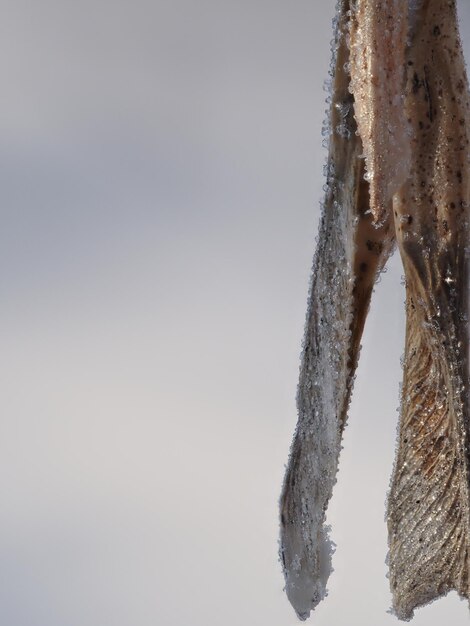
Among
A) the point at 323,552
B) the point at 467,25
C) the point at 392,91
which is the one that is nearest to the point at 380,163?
the point at 392,91

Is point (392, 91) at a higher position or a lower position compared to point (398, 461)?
higher

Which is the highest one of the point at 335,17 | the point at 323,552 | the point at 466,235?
the point at 335,17

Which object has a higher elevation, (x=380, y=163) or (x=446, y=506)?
(x=380, y=163)

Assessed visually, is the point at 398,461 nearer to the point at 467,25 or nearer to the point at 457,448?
the point at 457,448

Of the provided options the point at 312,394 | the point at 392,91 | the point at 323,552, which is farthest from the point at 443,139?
the point at 323,552

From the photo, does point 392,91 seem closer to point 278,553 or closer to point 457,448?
point 457,448

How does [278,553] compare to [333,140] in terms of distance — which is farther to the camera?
[278,553]
